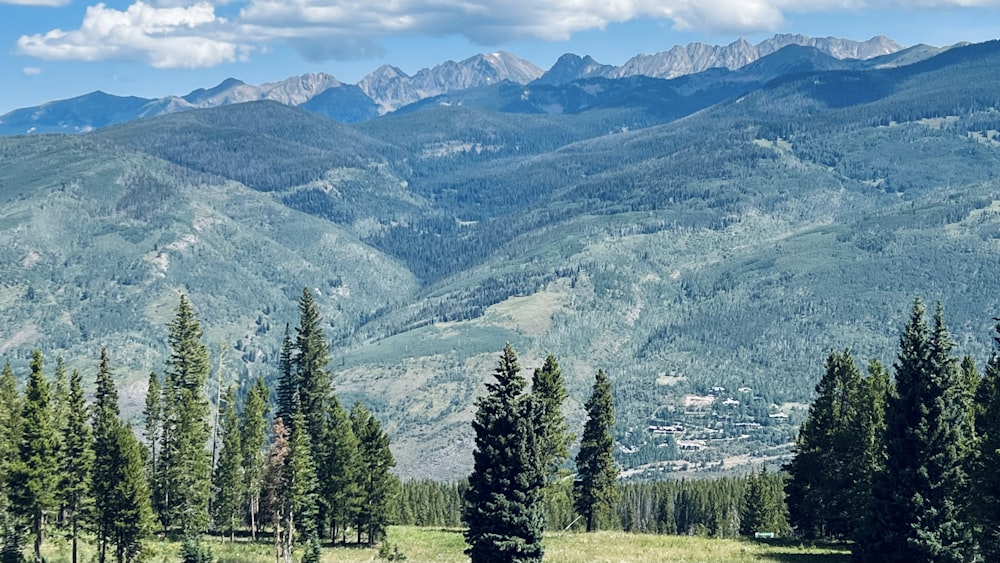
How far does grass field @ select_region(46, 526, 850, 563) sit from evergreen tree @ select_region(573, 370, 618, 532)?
1337 cm

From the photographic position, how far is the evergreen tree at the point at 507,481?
68.4m

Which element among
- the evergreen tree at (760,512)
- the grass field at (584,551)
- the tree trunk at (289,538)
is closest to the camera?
the grass field at (584,551)

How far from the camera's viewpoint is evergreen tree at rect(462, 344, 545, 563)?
2692 inches

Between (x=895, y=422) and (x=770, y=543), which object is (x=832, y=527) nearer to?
(x=770, y=543)

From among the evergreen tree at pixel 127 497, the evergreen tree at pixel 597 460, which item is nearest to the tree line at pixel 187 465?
the evergreen tree at pixel 127 497

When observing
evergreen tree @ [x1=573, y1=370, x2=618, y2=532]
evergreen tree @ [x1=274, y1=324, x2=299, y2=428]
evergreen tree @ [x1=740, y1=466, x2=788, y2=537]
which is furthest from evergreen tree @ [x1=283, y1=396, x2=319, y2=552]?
evergreen tree @ [x1=740, y1=466, x2=788, y2=537]

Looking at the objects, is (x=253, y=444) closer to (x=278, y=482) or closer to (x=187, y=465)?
(x=187, y=465)

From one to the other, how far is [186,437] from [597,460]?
36104 millimetres

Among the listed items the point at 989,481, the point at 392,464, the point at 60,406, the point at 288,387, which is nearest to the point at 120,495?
the point at 60,406

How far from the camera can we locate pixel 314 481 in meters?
96.4

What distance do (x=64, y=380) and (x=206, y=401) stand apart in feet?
40.6

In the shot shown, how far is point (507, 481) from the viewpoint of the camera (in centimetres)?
6856

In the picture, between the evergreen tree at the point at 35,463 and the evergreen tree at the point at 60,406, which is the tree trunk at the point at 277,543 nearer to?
the evergreen tree at the point at 35,463

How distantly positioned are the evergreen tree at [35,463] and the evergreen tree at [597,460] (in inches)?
1821
